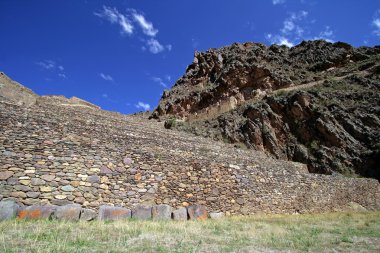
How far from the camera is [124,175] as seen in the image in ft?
34.1

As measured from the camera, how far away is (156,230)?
7.21m

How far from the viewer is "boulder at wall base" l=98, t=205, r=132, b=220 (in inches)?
338

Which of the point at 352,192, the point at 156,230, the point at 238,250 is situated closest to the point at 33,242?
the point at 156,230

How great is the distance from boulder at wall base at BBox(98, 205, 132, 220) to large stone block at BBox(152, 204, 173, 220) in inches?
31.9

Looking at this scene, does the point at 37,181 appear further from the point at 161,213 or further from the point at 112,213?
the point at 161,213

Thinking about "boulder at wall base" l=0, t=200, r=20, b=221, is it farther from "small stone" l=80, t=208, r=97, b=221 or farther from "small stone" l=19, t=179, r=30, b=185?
"small stone" l=80, t=208, r=97, b=221

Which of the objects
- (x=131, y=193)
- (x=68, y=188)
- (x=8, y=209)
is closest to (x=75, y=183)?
(x=68, y=188)

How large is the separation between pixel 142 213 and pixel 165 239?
3007 mm

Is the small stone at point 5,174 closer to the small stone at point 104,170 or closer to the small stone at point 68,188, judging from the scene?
the small stone at point 68,188

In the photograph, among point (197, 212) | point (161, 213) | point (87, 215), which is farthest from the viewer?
point (197, 212)

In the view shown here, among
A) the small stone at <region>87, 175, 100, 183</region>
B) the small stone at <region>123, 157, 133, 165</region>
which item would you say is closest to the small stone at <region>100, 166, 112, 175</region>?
Answer: the small stone at <region>87, 175, 100, 183</region>

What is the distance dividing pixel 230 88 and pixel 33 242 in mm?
38409

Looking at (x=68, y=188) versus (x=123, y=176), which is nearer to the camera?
(x=68, y=188)

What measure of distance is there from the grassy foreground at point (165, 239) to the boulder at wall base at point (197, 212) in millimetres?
1679
